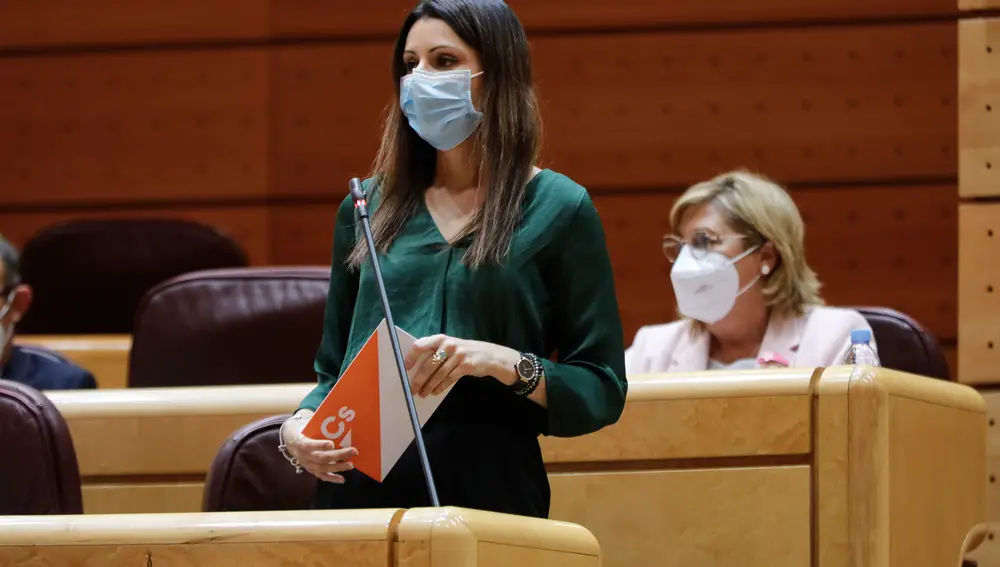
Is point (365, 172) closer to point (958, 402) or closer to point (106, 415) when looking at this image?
point (106, 415)

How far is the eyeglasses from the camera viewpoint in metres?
2.37

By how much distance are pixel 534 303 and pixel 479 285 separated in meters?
0.06

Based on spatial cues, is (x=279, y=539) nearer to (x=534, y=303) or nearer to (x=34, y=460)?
(x=534, y=303)

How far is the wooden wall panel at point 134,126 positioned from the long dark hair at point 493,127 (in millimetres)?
2340

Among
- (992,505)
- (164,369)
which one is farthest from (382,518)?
(992,505)

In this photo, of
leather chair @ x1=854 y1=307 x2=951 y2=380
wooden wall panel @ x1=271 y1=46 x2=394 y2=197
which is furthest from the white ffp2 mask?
wooden wall panel @ x1=271 y1=46 x2=394 y2=197

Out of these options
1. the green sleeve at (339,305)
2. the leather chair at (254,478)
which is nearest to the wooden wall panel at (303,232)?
the leather chair at (254,478)

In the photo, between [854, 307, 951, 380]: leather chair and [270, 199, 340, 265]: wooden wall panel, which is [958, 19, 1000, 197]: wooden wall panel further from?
[270, 199, 340, 265]: wooden wall panel

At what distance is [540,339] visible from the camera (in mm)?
1278

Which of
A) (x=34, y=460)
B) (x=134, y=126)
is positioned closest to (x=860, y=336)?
(x=34, y=460)

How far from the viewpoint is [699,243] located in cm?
237

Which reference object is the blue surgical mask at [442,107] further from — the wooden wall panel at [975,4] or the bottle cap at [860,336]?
the wooden wall panel at [975,4]

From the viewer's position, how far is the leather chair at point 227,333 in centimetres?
228

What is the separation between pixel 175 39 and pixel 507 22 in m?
2.53
